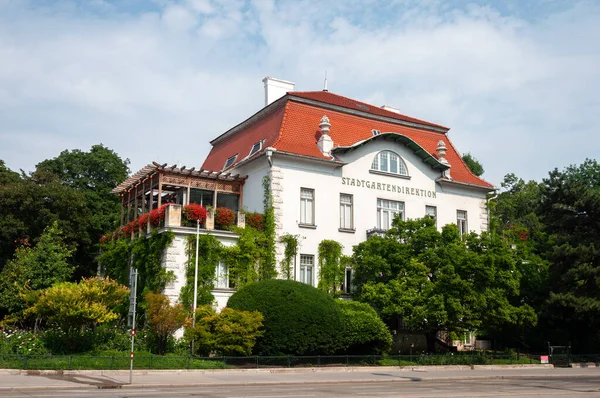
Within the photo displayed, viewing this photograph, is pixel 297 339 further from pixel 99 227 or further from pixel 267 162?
pixel 99 227

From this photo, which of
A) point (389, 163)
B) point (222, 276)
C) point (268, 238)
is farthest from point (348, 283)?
point (389, 163)

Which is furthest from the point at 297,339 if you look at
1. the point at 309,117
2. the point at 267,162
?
the point at 309,117

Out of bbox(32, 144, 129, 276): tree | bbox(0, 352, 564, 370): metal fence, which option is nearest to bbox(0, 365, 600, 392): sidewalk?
bbox(0, 352, 564, 370): metal fence

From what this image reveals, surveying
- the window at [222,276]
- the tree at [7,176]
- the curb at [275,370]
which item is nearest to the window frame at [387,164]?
the window at [222,276]

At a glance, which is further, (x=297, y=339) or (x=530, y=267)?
(x=530, y=267)

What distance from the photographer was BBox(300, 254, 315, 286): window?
1289 inches

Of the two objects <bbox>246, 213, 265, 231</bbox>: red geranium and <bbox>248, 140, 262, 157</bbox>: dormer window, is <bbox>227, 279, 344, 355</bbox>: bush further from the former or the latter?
<bbox>248, 140, 262, 157</bbox>: dormer window

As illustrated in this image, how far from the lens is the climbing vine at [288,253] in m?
31.9

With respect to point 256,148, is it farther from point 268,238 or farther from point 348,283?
point 348,283

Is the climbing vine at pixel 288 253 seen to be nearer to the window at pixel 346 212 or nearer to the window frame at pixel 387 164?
the window at pixel 346 212

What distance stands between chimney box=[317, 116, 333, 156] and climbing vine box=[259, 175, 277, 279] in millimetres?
3718

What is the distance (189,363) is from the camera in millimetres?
24141

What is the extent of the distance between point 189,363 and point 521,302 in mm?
20178

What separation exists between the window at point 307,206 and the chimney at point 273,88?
8053mm
